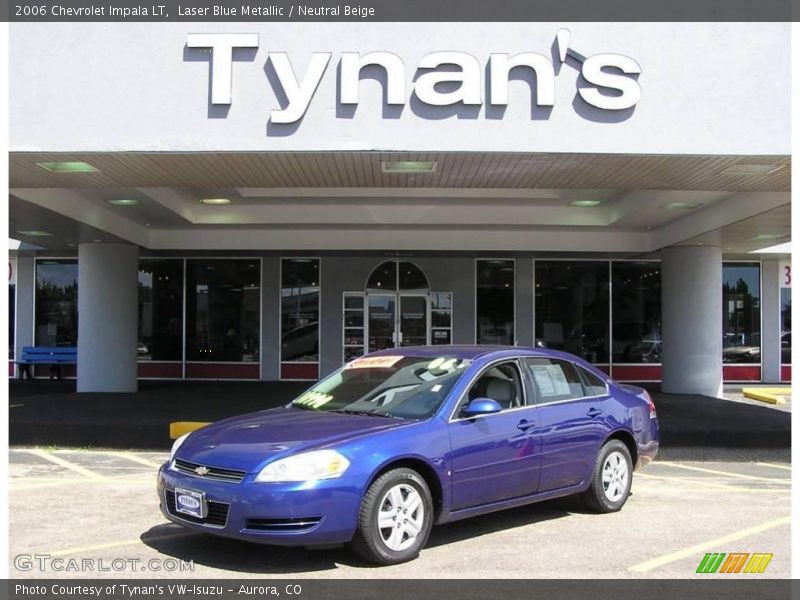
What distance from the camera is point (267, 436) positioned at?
5.60 meters

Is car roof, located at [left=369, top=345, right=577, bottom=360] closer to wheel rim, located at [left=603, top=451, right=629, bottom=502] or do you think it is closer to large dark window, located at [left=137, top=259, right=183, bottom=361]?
wheel rim, located at [left=603, top=451, right=629, bottom=502]

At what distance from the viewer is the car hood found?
5285 mm

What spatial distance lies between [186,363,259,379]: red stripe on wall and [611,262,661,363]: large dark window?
9588 mm

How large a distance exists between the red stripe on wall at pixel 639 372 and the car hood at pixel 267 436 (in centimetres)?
1544

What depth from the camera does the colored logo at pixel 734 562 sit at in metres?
5.54

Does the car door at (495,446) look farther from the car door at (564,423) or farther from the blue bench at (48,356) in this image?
the blue bench at (48,356)

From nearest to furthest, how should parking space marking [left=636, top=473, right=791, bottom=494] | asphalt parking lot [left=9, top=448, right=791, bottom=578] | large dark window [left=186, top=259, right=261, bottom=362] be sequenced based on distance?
asphalt parking lot [left=9, top=448, right=791, bottom=578]
parking space marking [left=636, top=473, right=791, bottom=494]
large dark window [left=186, top=259, right=261, bottom=362]

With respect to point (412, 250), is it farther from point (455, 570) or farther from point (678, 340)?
point (455, 570)

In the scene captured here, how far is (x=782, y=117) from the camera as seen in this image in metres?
8.63
